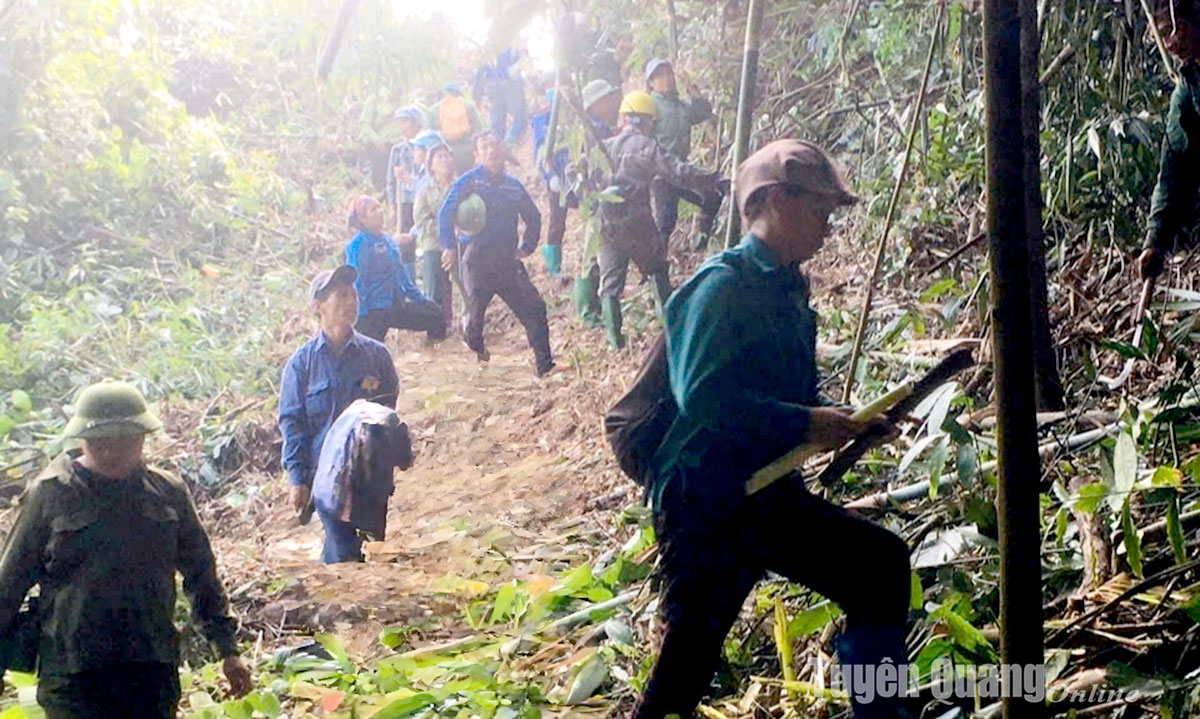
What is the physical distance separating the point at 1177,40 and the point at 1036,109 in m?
0.53

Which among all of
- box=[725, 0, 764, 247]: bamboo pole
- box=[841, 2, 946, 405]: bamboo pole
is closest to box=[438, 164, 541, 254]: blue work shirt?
box=[725, 0, 764, 247]: bamboo pole

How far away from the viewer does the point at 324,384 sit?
5.62 m

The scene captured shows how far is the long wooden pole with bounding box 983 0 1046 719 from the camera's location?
64.1 inches

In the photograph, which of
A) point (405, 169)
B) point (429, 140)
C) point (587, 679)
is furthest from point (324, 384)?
point (405, 169)

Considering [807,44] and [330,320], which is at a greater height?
[807,44]

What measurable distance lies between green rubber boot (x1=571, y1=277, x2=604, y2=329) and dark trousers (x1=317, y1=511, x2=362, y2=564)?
4.16 meters

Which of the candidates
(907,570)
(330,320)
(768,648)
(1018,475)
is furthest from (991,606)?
(330,320)

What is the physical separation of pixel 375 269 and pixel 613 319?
74.1 inches

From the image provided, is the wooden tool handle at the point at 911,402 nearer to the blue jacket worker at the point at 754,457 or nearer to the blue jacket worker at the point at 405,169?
the blue jacket worker at the point at 754,457

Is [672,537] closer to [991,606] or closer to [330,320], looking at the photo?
[991,606]

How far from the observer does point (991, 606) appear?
3.26m

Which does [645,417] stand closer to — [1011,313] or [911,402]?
[911,402]

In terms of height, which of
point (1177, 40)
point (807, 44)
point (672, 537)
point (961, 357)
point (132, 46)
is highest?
point (132, 46)

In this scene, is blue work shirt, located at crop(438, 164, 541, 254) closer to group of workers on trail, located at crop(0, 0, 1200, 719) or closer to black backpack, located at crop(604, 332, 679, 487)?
group of workers on trail, located at crop(0, 0, 1200, 719)
